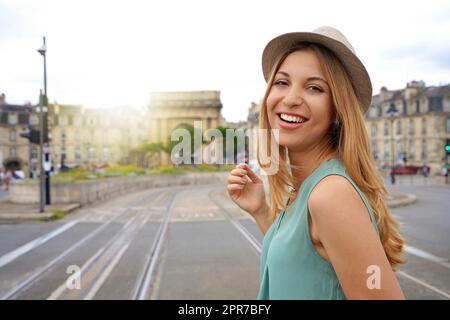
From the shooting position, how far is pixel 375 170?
1.36m

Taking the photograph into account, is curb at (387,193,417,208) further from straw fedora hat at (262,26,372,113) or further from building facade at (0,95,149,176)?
building facade at (0,95,149,176)

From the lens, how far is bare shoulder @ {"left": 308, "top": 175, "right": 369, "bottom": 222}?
3.74 ft

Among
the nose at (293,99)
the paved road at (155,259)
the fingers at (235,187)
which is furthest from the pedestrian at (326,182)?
the paved road at (155,259)

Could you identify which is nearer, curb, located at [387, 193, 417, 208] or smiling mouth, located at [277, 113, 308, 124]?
smiling mouth, located at [277, 113, 308, 124]

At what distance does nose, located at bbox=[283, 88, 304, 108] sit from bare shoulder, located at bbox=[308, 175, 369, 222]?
0.34 m

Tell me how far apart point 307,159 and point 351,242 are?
46 cm

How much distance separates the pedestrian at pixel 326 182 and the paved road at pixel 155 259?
2.42 metres

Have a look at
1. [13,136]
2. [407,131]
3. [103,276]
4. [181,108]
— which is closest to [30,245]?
[103,276]

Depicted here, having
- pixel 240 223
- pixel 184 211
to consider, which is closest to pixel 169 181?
pixel 184 211

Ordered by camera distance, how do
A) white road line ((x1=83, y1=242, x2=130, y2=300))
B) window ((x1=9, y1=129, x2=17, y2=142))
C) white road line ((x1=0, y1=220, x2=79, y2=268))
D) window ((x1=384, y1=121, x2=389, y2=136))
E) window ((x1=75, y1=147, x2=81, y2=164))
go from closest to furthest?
1. white road line ((x1=83, y1=242, x2=130, y2=300))
2. white road line ((x1=0, y1=220, x2=79, y2=268))
3. window ((x1=384, y1=121, x2=389, y2=136))
4. window ((x1=9, y1=129, x2=17, y2=142))
5. window ((x1=75, y1=147, x2=81, y2=164))

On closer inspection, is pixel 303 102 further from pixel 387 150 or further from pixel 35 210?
pixel 387 150

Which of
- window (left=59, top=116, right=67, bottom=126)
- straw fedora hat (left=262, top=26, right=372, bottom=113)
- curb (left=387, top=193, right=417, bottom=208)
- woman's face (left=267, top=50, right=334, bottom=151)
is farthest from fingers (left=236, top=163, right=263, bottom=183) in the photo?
window (left=59, top=116, right=67, bottom=126)
